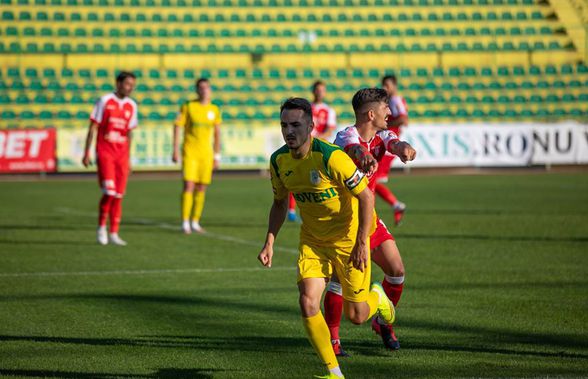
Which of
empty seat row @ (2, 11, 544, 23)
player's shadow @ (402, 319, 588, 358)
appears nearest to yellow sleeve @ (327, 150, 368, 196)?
player's shadow @ (402, 319, 588, 358)

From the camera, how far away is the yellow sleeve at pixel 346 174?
5762 mm

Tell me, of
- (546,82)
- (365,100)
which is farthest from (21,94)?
(365,100)

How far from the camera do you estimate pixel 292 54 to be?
35688 millimetres

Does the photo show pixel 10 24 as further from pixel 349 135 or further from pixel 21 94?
pixel 349 135

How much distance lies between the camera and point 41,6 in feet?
115

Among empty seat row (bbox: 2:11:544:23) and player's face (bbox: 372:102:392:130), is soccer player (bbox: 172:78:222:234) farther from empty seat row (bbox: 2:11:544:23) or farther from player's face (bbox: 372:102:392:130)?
empty seat row (bbox: 2:11:544:23)

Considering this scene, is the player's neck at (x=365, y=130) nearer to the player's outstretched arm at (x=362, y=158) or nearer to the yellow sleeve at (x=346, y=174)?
the player's outstretched arm at (x=362, y=158)

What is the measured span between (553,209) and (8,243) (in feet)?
31.5

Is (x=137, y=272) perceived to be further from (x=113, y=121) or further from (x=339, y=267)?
(x=339, y=267)

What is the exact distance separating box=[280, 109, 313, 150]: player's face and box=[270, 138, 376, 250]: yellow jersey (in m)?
0.23

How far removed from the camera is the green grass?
6254 millimetres

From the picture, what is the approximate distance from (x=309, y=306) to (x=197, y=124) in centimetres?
978

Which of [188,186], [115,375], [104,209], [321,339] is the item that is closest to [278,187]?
[321,339]

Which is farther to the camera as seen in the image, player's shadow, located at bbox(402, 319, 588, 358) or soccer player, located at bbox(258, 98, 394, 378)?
player's shadow, located at bbox(402, 319, 588, 358)
